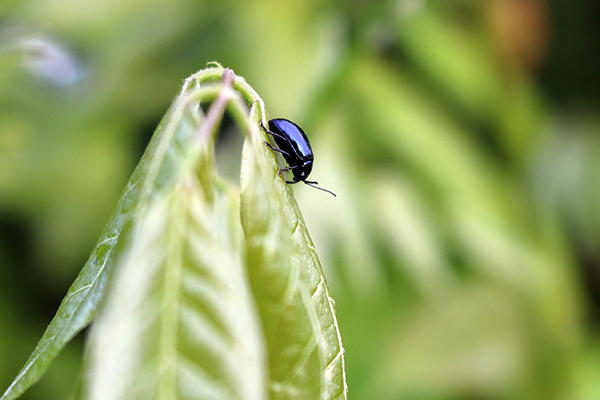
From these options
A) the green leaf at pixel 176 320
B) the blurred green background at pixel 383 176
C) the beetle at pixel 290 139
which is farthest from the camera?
the blurred green background at pixel 383 176

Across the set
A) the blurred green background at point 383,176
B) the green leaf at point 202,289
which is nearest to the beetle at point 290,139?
the green leaf at point 202,289

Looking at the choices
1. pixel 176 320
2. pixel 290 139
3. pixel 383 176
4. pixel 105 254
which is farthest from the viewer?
pixel 383 176

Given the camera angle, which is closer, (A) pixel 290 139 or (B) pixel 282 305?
(B) pixel 282 305

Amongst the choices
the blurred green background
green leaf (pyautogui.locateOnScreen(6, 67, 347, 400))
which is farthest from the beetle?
the blurred green background

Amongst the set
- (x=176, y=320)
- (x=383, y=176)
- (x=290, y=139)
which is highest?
(x=383, y=176)

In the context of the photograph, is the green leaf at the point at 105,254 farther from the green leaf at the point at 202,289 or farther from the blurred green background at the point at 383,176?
the blurred green background at the point at 383,176

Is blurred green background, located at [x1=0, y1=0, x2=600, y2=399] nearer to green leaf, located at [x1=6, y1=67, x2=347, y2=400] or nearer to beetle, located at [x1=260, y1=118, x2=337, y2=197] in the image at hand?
beetle, located at [x1=260, y1=118, x2=337, y2=197]

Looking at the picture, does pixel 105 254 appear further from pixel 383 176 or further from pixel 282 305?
pixel 383 176

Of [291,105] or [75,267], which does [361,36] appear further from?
[75,267]

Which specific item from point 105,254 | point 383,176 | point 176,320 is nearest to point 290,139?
point 105,254
